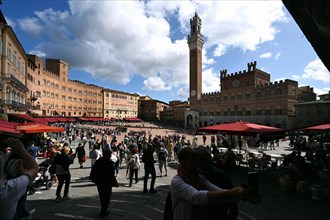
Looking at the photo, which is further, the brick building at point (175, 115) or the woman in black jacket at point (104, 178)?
the brick building at point (175, 115)

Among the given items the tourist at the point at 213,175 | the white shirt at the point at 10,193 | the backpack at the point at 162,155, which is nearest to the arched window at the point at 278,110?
the backpack at the point at 162,155

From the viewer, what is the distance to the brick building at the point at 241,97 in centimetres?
4088

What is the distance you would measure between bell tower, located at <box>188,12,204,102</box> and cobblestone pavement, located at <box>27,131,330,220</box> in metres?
56.4

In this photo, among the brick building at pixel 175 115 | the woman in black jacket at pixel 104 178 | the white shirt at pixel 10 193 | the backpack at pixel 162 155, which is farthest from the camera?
the brick building at pixel 175 115

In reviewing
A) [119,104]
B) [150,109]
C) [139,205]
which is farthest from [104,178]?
[150,109]

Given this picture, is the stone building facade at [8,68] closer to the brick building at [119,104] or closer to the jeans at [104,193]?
the jeans at [104,193]

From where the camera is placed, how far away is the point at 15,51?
28.3 metres

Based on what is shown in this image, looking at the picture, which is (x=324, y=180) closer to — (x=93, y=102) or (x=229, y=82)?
(x=229, y=82)

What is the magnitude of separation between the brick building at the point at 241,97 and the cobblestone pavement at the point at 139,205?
3974 centimetres

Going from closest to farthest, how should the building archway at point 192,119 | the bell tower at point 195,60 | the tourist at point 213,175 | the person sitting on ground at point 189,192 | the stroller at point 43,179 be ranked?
the person sitting on ground at point 189,192 → the tourist at point 213,175 → the stroller at point 43,179 → the building archway at point 192,119 → the bell tower at point 195,60

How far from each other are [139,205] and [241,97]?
49.5 m

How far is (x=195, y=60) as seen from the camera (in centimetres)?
6406

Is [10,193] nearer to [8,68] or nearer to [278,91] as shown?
[8,68]

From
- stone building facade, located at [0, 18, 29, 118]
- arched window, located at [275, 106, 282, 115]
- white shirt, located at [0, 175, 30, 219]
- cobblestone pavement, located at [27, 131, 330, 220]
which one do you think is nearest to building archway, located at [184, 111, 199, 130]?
arched window, located at [275, 106, 282, 115]
